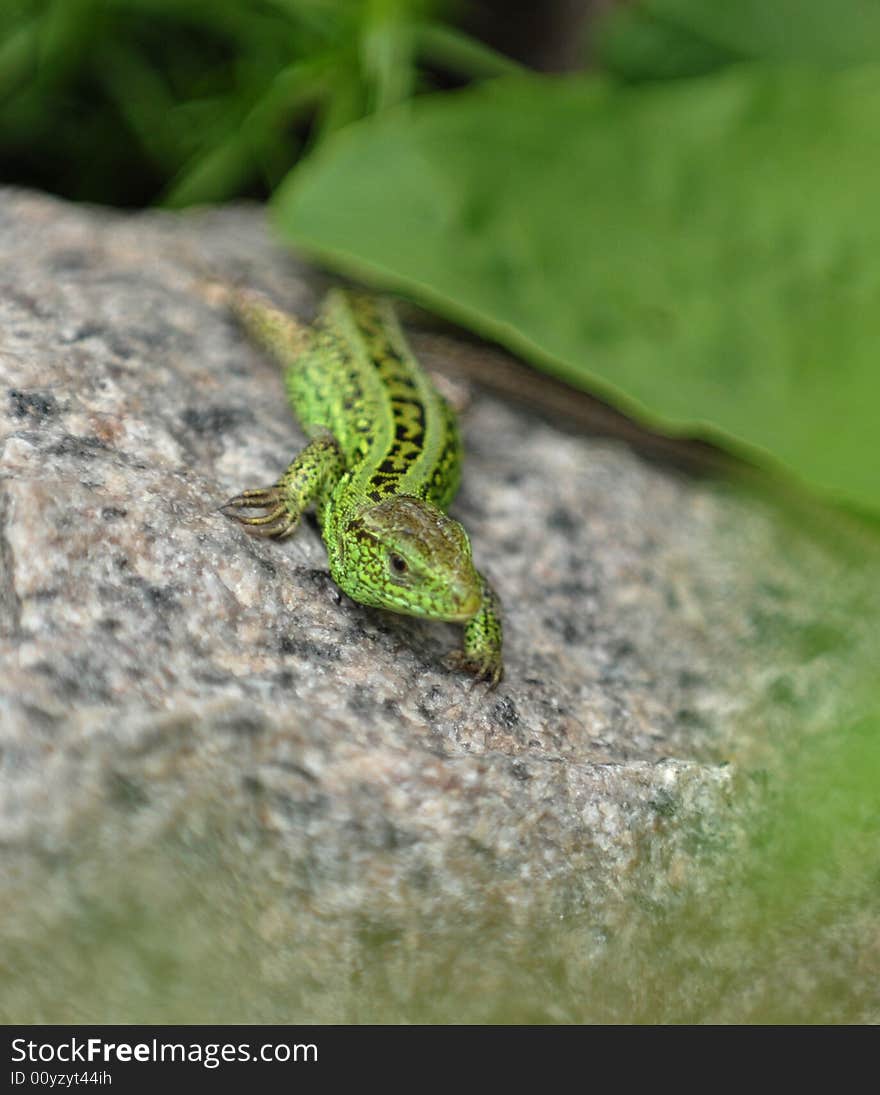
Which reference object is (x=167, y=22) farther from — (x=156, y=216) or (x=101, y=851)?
(x=101, y=851)

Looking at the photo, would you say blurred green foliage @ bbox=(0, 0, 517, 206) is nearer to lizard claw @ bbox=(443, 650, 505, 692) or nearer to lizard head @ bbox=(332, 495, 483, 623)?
lizard head @ bbox=(332, 495, 483, 623)

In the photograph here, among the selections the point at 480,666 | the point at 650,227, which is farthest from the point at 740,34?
the point at 480,666

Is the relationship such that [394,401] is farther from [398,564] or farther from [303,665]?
[303,665]

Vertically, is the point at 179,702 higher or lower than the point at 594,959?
higher

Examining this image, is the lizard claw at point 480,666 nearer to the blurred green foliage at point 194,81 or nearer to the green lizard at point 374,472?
the green lizard at point 374,472

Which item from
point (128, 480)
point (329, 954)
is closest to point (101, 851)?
point (329, 954)

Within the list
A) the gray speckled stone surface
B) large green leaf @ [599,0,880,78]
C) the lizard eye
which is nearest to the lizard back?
the gray speckled stone surface

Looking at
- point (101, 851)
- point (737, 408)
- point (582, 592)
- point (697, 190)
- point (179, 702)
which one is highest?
point (697, 190)

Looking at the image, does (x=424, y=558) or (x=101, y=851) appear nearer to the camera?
(x=101, y=851)
